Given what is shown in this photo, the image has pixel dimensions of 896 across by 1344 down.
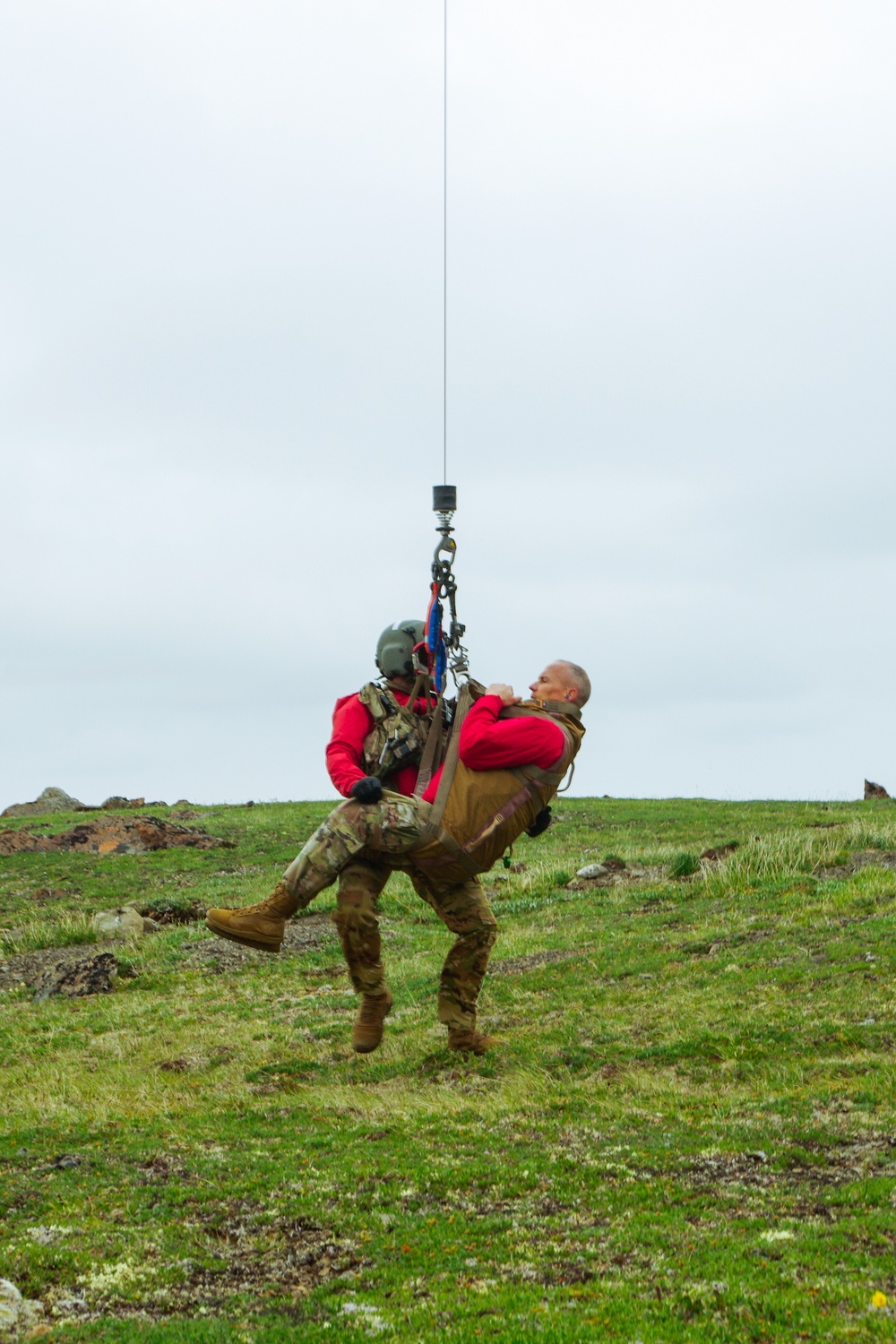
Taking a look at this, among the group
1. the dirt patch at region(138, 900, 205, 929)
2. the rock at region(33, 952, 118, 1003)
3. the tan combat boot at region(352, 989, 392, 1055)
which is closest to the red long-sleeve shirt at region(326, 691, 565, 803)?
the tan combat boot at region(352, 989, 392, 1055)

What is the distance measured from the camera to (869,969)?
10.7 meters

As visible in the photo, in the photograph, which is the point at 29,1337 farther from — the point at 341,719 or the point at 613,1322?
the point at 341,719

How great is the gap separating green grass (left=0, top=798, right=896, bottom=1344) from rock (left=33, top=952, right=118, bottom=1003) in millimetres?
240

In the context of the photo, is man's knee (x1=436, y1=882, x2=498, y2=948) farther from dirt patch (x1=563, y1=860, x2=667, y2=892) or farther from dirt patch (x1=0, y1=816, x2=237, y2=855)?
dirt patch (x1=0, y1=816, x2=237, y2=855)

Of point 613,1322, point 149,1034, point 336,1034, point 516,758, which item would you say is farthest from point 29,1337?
point 149,1034

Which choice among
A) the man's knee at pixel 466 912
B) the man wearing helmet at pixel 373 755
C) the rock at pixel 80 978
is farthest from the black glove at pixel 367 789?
the rock at pixel 80 978

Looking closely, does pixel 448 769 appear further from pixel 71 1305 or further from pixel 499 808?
pixel 71 1305

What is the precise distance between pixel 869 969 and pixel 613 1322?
275 inches

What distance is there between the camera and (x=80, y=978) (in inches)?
578

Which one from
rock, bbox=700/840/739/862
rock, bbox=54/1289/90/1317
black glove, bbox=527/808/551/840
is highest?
black glove, bbox=527/808/551/840

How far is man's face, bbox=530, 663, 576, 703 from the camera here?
9648 mm

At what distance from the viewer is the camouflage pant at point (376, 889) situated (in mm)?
9094

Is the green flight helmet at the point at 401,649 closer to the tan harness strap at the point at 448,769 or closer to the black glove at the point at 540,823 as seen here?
the tan harness strap at the point at 448,769

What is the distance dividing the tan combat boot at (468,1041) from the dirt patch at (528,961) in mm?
2806
